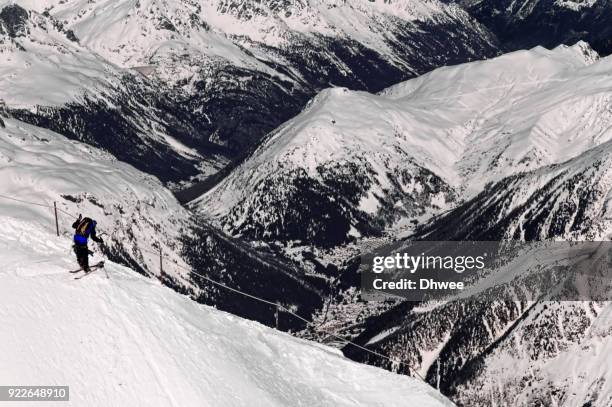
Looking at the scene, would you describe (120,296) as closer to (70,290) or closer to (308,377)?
(70,290)

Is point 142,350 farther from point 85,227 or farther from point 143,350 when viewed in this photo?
point 85,227

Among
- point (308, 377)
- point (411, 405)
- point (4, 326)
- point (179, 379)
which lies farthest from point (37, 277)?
point (411, 405)

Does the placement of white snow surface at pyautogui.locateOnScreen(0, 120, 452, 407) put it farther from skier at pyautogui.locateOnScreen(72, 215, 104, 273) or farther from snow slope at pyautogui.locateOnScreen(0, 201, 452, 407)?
skier at pyautogui.locateOnScreen(72, 215, 104, 273)

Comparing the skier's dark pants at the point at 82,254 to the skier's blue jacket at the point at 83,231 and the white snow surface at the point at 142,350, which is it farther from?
the white snow surface at the point at 142,350

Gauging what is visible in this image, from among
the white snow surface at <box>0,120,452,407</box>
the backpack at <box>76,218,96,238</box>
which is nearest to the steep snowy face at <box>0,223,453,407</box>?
the white snow surface at <box>0,120,452,407</box>

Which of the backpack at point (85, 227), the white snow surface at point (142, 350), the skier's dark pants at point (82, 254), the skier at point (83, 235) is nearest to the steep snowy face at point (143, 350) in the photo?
the white snow surface at point (142, 350)

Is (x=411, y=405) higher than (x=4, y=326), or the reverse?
(x=411, y=405)

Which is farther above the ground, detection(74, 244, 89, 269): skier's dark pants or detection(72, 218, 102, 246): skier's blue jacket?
detection(72, 218, 102, 246): skier's blue jacket
